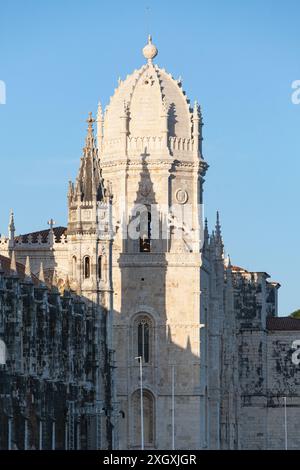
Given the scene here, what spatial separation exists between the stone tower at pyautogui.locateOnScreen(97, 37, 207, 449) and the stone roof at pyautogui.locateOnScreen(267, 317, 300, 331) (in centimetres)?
→ 3049

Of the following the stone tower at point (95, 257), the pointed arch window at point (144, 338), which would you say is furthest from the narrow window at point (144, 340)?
the stone tower at point (95, 257)

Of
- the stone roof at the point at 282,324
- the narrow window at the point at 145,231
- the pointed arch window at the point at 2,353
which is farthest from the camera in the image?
the stone roof at the point at 282,324

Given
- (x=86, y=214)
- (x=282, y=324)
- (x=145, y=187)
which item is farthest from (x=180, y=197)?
(x=282, y=324)

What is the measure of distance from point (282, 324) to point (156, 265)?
111ft

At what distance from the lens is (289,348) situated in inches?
6398

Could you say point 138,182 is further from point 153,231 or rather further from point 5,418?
point 5,418

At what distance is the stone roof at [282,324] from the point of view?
16412 centimetres

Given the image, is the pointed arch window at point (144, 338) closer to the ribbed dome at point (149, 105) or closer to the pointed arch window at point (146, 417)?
the pointed arch window at point (146, 417)

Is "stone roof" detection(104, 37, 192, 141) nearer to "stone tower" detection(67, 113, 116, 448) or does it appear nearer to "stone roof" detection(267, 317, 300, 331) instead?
"stone tower" detection(67, 113, 116, 448)

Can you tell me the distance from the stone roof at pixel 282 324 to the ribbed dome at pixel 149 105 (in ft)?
105

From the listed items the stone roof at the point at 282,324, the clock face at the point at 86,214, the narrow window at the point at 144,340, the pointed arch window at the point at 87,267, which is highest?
the clock face at the point at 86,214

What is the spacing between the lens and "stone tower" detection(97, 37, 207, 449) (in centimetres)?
13288

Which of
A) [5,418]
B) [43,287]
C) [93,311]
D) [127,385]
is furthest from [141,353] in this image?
[5,418]

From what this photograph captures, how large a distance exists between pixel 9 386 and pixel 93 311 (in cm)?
2050
